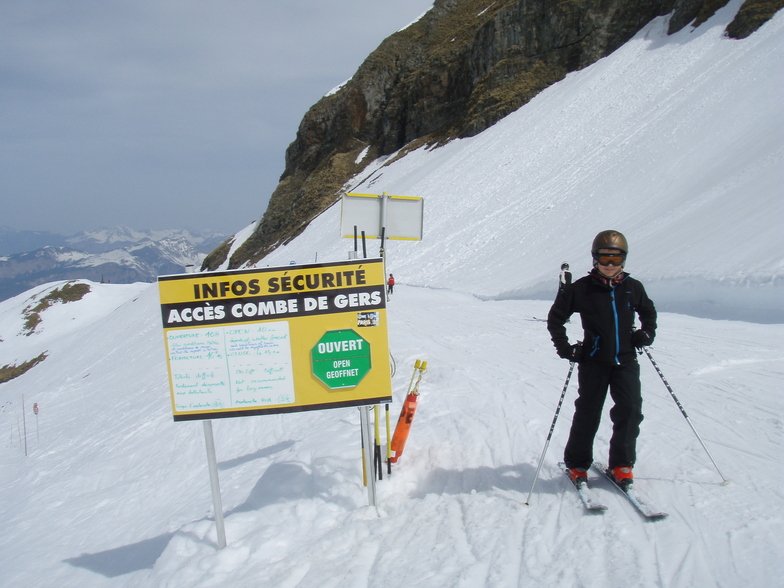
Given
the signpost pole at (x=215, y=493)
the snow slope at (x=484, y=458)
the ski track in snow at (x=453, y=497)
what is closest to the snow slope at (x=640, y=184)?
the snow slope at (x=484, y=458)

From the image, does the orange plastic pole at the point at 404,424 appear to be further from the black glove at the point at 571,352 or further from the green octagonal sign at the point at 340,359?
the black glove at the point at 571,352

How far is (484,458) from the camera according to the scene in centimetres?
498

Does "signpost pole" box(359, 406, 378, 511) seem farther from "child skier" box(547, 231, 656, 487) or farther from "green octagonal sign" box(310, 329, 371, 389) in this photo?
"child skier" box(547, 231, 656, 487)

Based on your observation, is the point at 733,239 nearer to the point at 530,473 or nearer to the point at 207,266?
the point at 530,473

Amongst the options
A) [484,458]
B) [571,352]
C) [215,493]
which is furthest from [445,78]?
[215,493]

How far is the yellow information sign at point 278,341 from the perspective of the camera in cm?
397

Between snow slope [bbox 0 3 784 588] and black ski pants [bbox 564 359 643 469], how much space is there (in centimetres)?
33

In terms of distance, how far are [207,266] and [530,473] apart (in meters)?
71.5

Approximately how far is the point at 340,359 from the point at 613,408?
7.18ft

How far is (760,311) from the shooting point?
9836mm

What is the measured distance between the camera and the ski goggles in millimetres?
3645

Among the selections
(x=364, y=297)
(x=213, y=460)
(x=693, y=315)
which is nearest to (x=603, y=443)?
(x=364, y=297)

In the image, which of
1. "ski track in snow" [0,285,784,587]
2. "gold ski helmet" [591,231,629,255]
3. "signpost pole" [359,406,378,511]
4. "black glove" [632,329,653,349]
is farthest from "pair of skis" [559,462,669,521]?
"gold ski helmet" [591,231,629,255]

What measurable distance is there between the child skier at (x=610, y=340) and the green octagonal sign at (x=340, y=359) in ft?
5.01
